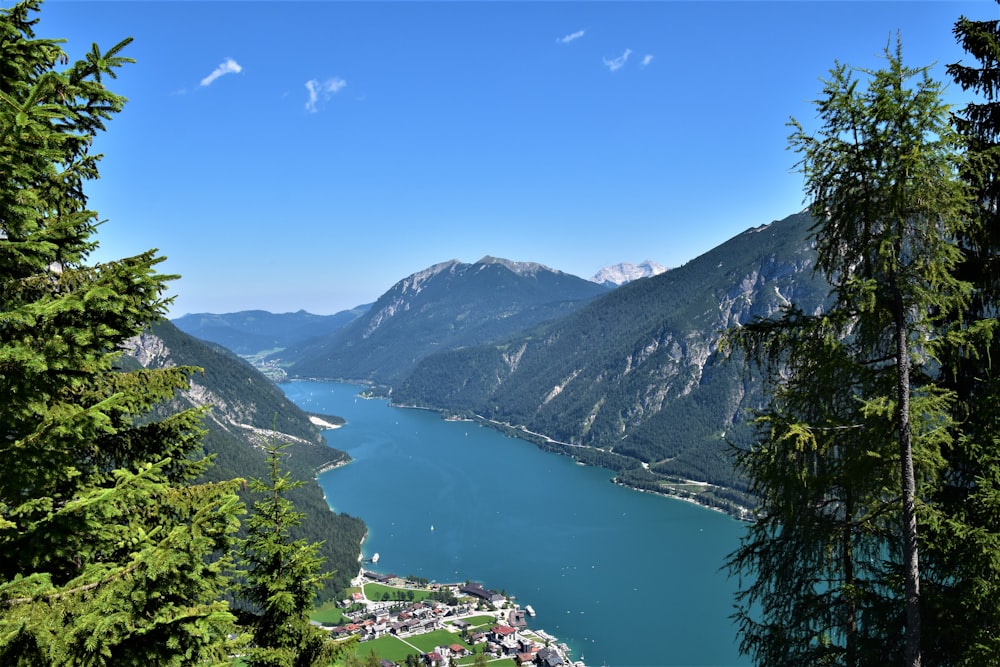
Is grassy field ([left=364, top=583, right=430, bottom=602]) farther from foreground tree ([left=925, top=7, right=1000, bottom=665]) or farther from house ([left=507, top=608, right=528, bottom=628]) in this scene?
foreground tree ([left=925, top=7, right=1000, bottom=665])

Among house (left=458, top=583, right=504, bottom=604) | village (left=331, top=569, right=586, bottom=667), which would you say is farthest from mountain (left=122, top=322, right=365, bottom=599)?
house (left=458, top=583, right=504, bottom=604)

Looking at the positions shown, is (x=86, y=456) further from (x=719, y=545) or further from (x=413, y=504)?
(x=413, y=504)

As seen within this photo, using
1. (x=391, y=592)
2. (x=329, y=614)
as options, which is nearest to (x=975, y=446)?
(x=329, y=614)

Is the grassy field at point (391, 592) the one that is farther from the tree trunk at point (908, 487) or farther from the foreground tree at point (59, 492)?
the foreground tree at point (59, 492)

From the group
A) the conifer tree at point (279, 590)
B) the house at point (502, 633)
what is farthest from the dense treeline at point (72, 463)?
the house at point (502, 633)

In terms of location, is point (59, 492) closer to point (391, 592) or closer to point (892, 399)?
point (892, 399)

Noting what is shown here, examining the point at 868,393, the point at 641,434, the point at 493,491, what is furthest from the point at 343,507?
the point at 868,393
